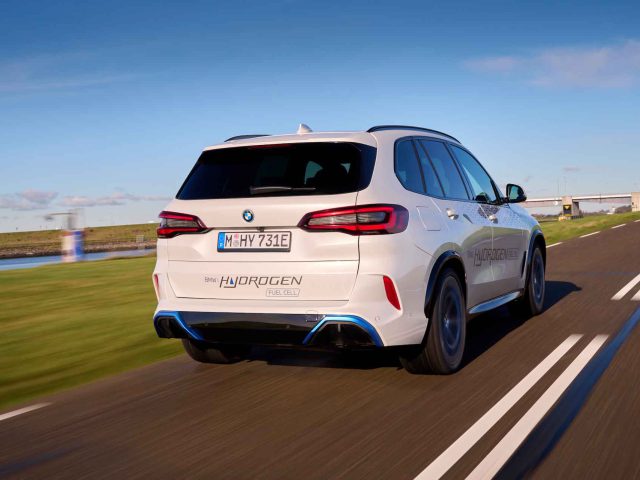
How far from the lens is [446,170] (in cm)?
659

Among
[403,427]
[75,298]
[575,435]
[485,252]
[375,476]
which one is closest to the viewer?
[375,476]

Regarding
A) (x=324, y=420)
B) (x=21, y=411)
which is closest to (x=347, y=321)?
(x=324, y=420)

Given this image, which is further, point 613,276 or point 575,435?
point 613,276

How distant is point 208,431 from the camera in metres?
4.53

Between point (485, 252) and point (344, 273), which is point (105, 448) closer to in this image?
point (344, 273)

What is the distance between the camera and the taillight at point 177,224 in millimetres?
5406

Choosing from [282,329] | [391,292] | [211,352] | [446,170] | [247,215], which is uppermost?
[446,170]

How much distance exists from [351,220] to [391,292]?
0.55 meters

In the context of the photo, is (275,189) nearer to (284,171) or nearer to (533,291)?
(284,171)

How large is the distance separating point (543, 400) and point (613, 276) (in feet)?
26.3

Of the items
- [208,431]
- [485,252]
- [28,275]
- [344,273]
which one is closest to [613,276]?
[485,252]

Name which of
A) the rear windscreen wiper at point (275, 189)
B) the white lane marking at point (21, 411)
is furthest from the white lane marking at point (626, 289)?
the white lane marking at point (21, 411)

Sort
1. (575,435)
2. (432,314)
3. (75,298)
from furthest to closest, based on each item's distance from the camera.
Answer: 1. (75,298)
2. (432,314)
3. (575,435)

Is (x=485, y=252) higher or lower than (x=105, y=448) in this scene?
higher
